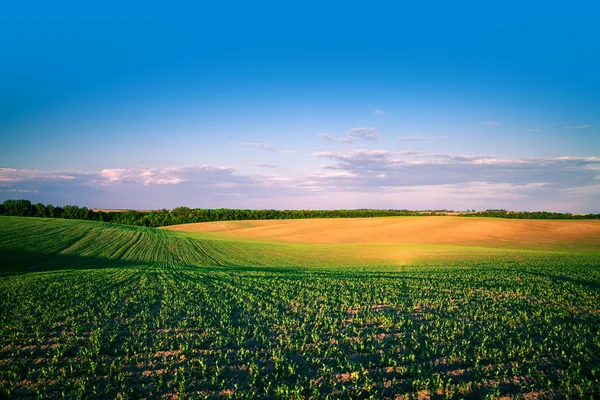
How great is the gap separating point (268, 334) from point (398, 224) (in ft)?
240

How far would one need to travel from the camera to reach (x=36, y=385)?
26.4 feet

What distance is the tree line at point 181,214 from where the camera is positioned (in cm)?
8499

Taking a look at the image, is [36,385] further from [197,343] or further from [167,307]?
[167,307]

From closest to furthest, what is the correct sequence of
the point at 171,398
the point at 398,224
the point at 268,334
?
the point at 171,398
the point at 268,334
the point at 398,224

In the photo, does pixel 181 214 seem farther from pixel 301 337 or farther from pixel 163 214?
pixel 301 337

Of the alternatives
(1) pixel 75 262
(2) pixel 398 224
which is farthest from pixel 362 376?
(2) pixel 398 224

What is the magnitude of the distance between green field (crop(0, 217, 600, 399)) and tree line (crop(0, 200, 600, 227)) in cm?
8076

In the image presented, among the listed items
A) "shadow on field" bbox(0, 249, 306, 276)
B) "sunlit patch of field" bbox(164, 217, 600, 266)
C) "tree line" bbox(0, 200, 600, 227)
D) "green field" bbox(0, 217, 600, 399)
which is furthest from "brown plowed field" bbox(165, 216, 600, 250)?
"green field" bbox(0, 217, 600, 399)

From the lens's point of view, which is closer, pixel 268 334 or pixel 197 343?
pixel 197 343

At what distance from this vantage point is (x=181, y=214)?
106m

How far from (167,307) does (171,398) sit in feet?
28.5

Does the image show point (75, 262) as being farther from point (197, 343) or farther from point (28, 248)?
point (197, 343)

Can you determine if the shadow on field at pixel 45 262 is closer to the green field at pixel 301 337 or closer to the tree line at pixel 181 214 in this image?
the green field at pixel 301 337

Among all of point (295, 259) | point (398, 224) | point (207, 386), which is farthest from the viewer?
point (398, 224)
